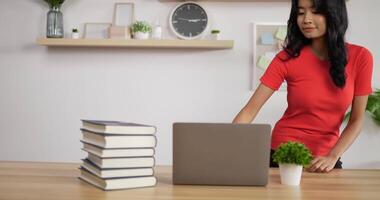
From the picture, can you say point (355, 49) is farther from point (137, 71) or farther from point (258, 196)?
point (137, 71)

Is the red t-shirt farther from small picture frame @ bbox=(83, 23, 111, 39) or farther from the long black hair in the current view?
small picture frame @ bbox=(83, 23, 111, 39)

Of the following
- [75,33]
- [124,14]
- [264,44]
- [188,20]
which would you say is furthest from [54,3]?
[264,44]

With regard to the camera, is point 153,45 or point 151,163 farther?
point 153,45

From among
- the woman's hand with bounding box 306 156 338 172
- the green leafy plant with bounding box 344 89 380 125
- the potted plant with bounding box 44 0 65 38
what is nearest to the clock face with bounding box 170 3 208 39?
the potted plant with bounding box 44 0 65 38

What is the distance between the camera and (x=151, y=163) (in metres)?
1.33

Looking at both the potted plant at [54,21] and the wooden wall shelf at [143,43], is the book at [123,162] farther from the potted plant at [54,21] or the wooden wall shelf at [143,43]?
the potted plant at [54,21]

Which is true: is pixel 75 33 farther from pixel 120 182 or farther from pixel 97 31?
pixel 120 182

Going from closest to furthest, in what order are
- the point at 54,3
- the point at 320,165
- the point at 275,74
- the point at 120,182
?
the point at 120,182 → the point at 320,165 → the point at 275,74 → the point at 54,3

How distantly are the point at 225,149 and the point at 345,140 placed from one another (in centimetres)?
78

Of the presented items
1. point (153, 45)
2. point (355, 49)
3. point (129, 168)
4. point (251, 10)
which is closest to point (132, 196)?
point (129, 168)

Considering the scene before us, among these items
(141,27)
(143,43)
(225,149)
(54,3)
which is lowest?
(225,149)

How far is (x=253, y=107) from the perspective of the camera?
207cm

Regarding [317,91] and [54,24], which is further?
[54,24]

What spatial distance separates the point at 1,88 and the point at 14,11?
544 mm
